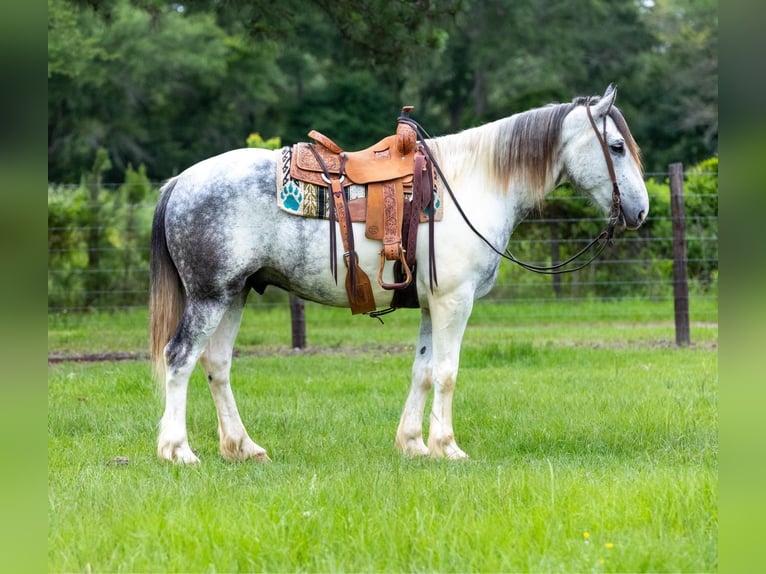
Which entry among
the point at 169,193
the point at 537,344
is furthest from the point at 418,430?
the point at 537,344

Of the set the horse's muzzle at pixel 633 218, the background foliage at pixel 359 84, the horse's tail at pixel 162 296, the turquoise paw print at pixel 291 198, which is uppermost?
the background foliage at pixel 359 84

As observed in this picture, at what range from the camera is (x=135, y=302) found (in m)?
13.8

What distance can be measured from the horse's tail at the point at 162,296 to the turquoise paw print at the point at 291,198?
0.78 meters

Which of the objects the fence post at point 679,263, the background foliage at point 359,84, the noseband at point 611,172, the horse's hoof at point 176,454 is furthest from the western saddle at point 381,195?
the background foliage at point 359,84

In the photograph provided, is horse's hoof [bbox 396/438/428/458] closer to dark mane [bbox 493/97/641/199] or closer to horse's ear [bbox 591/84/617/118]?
dark mane [bbox 493/97/641/199]

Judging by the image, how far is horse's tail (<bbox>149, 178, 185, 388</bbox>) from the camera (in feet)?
16.9

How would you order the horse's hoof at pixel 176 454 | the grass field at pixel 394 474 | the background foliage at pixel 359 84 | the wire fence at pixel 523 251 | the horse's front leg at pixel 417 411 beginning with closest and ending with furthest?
the grass field at pixel 394 474, the horse's hoof at pixel 176 454, the horse's front leg at pixel 417 411, the wire fence at pixel 523 251, the background foliage at pixel 359 84

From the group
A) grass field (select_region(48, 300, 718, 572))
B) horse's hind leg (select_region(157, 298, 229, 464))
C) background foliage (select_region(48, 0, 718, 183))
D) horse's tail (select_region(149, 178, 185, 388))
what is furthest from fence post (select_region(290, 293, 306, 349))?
background foliage (select_region(48, 0, 718, 183))

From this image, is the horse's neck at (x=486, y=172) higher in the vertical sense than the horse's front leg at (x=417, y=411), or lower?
higher

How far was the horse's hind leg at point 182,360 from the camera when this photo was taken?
4938 millimetres

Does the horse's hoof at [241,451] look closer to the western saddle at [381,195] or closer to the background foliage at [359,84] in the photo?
the western saddle at [381,195]
